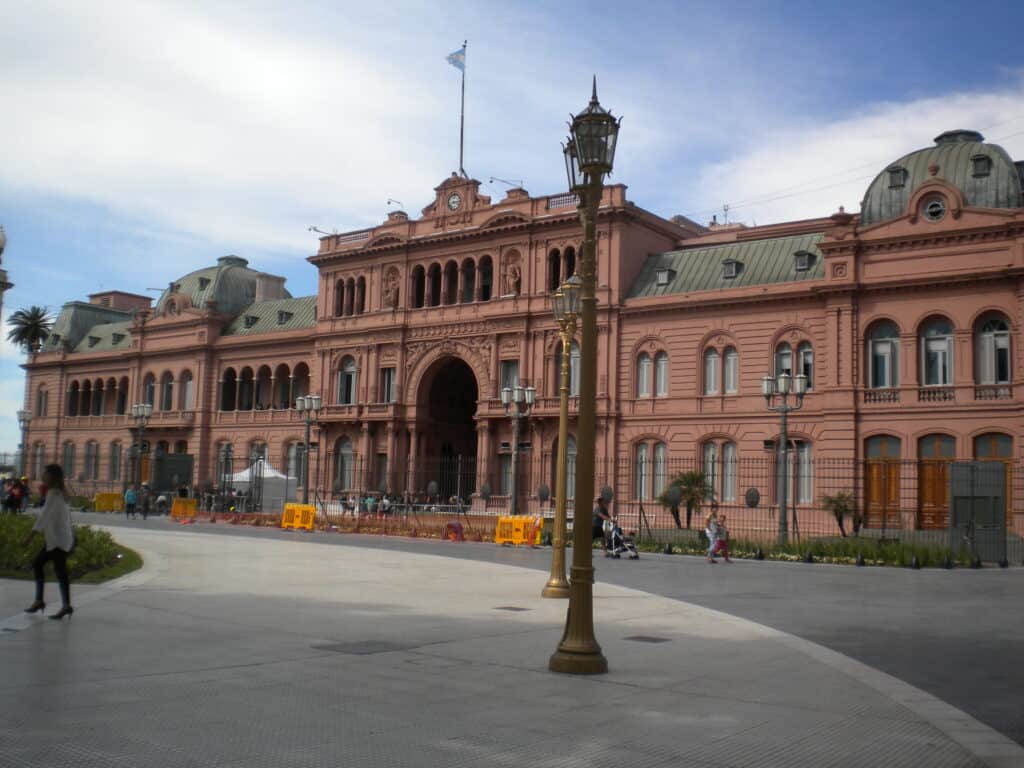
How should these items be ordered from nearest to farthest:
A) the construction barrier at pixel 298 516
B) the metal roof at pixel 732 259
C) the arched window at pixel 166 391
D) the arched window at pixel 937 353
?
the arched window at pixel 937 353 → the construction barrier at pixel 298 516 → the metal roof at pixel 732 259 → the arched window at pixel 166 391

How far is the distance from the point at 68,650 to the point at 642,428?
1489 inches

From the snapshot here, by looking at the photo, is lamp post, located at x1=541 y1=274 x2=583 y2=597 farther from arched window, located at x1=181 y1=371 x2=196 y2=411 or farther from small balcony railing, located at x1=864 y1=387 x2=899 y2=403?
arched window, located at x1=181 y1=371 x2=196 y2=411

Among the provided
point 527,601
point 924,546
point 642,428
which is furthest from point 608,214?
point 527,601

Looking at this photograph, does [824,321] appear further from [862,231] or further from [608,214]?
[608,214]

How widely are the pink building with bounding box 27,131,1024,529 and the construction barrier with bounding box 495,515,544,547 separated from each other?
10.5 metres

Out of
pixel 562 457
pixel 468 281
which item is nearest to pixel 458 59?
pixel 468 281

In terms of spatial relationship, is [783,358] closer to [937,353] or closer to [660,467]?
[937,353]

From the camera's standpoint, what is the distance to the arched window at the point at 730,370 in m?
44.8

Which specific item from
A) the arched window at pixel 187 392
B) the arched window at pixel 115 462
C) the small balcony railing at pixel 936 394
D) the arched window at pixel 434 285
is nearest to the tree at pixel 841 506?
the small balcony railing at pixel 936 394

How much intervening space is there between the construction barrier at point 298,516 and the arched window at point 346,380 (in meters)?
16.6

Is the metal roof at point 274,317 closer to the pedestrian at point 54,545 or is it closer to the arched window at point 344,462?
the arched window at point 344,462

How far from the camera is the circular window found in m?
39.4

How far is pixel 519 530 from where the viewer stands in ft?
109

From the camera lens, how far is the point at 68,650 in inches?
412
